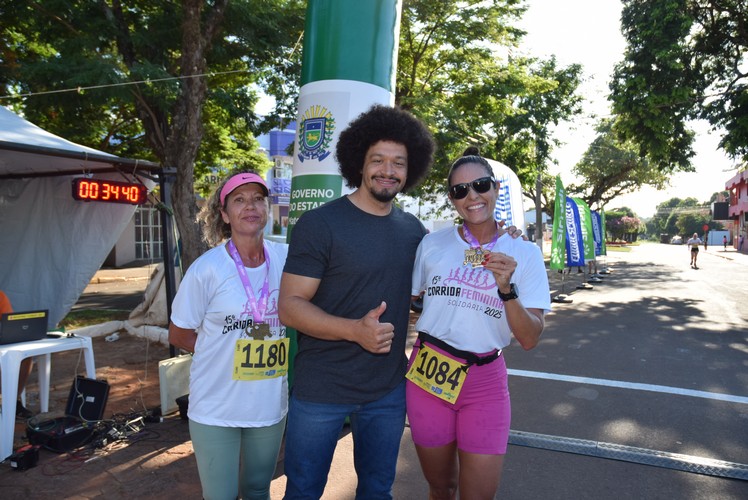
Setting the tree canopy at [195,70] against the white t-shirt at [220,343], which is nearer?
the white t-shirt at [220,343]

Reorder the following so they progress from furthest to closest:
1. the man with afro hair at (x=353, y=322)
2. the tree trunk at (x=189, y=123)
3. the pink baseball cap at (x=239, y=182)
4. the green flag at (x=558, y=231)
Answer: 1. the green flag at (x=558, y=231)
2. the tree trunk at (x=189, y=123)
3. the pink baseball cap at (x=239, y=182)
4. the man with afro hair at (x=353, y=322)

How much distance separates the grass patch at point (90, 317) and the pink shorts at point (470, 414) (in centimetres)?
864

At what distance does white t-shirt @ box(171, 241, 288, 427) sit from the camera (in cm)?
223

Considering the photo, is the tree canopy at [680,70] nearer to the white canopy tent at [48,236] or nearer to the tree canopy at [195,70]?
the tree canopy at [195,70]

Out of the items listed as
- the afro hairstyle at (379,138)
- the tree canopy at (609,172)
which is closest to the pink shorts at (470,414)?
the afro hairstyle at (379,138)

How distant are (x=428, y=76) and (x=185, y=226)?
6.73 metres

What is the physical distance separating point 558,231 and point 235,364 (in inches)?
492

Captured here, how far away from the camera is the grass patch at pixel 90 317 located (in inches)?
373

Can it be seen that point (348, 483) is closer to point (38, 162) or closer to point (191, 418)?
point (191, 418)

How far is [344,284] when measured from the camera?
2010 mm

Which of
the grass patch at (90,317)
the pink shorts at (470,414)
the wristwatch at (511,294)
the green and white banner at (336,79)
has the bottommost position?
the grass patch at (90,317)

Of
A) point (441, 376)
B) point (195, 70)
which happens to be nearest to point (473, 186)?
point (441, 376)

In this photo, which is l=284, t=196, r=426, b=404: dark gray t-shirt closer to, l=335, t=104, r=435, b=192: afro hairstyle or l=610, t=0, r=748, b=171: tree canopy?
l=335, t=104, r=435, b=192: afro hairstyle

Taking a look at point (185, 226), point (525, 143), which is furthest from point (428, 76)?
point (185, 226)
